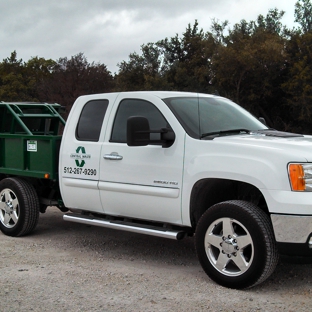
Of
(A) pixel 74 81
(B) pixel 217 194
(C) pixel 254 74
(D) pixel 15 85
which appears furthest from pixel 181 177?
(D) pixel 15 85

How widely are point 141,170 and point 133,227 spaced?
64 centimetres

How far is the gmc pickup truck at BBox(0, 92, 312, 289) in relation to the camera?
4.45 meters

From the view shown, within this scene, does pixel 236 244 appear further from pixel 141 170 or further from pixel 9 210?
pixel 9 210

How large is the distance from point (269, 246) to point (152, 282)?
1195mm

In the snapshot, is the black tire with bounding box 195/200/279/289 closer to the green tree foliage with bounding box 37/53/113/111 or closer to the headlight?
the headlight

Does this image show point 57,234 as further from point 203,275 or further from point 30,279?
point 203,275

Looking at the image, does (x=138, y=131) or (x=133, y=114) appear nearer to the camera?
(x=138, y=131)

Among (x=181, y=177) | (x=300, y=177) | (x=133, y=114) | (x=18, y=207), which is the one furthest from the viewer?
(x=18, y=207)

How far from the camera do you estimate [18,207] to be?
689cm

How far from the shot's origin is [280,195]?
4.38 metres

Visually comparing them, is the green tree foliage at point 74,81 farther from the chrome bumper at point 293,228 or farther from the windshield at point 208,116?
the chrome bumper at point 293,228

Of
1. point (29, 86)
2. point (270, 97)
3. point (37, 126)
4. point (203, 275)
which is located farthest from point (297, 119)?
point (29, 86)

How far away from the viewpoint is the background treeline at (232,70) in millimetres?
31750

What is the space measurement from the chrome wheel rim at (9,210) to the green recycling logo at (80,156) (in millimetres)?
1368
